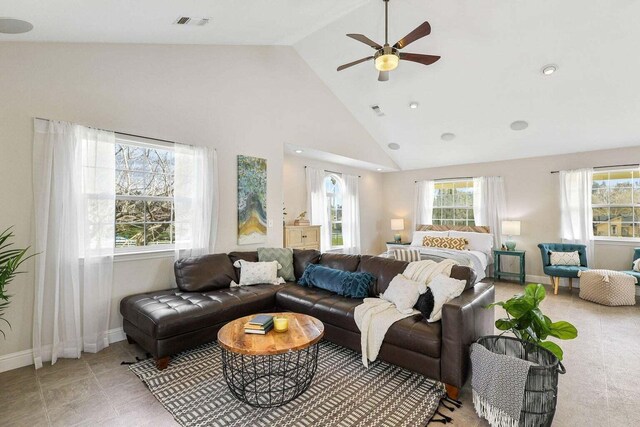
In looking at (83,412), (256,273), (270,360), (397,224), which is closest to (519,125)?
(397,224)

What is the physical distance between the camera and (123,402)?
218 cm

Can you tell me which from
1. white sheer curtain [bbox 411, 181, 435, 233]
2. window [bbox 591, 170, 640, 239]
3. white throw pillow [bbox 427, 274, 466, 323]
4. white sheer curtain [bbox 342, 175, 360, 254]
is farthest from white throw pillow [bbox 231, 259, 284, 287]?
window [bbox 591, 170, 640, 239]

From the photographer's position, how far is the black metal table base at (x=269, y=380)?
2139 mm

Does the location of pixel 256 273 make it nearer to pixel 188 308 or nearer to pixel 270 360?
pixel 188 308

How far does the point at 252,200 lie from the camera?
4477mm

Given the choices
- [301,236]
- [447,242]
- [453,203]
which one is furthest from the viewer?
[453,203]

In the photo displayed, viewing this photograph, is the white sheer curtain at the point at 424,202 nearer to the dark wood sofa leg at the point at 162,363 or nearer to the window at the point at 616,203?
the window at the point at 616,203

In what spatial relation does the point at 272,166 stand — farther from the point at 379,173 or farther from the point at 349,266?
the point at 379,173

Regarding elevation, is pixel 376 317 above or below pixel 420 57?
below

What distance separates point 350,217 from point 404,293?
4208 mm

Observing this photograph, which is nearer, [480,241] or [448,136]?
[448,136]

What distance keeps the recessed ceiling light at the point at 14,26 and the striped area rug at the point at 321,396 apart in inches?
114

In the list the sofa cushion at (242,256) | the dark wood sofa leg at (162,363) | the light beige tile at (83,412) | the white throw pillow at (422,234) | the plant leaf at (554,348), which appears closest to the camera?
the plant leaf at (554,348)

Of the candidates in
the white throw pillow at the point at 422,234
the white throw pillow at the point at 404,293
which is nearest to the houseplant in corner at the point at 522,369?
the white throw pillow at the point at 404,293
